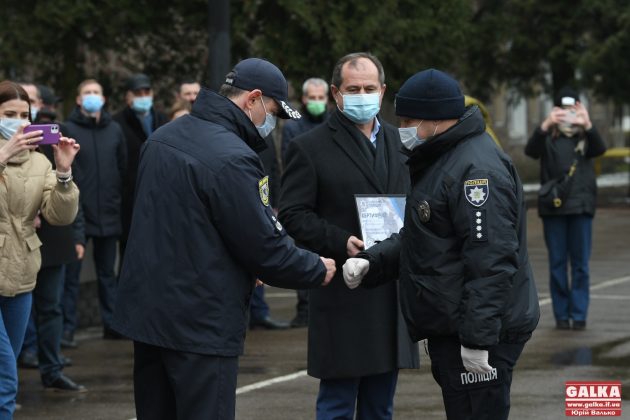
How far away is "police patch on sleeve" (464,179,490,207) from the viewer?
5766 millimetres

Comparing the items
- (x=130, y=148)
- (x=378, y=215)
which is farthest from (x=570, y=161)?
(x=378, y=215)

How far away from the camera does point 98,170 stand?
1221 centimetres

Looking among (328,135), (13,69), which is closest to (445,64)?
(13,69)

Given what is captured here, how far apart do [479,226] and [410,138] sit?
646 mm

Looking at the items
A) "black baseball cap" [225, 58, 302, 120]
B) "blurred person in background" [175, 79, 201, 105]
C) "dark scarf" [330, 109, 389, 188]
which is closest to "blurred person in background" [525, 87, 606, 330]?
"blurred person in background" [175, 79, 201, 105]

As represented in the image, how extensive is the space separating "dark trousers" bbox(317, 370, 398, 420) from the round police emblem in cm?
140

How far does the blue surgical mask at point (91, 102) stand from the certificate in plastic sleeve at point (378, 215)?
5.49 m

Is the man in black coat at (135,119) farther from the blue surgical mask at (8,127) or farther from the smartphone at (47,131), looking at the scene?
the smartphone at (47,131)

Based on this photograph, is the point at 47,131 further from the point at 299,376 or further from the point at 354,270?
the point at 299,376

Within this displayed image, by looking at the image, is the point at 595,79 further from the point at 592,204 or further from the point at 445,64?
the point at 592,204

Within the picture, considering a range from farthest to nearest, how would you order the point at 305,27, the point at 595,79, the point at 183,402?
1. the point at 595,79
2. the point at 305,27
3. the point at 183,402

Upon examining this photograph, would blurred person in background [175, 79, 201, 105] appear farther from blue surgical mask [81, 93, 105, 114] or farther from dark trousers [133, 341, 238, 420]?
dark trousers [133, 341, 238, 420]

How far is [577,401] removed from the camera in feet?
29.7

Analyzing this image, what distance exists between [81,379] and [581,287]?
446cm
